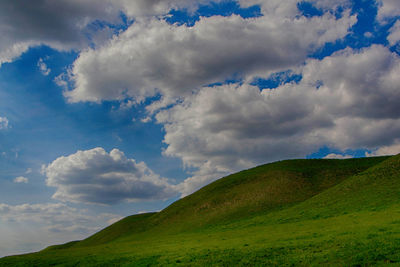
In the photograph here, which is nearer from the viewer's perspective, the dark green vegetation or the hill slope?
the dark green vegetation

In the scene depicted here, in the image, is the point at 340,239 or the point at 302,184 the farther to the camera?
the point at 302,184

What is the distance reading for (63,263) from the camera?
124 ft

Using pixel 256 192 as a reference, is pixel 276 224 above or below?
below

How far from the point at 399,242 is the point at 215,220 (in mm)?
54206

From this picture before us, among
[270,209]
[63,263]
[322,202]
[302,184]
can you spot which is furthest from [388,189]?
[63,263]

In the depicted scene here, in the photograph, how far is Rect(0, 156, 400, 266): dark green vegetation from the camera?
902 inches

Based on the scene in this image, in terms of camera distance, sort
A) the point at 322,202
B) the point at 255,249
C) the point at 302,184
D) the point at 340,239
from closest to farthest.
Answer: the point at 340,239, the point at 255,249, the point at 322,202, the point at 302,184

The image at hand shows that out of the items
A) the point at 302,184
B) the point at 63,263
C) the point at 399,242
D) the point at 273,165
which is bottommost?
the point at 399,242

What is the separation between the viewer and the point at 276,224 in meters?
48.0

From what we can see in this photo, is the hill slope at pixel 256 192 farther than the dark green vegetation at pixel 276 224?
Yes

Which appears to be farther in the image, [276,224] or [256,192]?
[256,192]

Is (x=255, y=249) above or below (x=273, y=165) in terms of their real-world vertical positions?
below

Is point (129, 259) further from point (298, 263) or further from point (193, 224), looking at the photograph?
point (193, 224)

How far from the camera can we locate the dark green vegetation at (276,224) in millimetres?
22922
